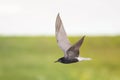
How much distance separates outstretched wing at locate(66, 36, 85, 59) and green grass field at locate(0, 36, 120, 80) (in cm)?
6

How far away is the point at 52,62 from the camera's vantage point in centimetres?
184

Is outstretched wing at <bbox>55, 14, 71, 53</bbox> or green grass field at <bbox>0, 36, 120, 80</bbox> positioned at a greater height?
outstretched wing at <bbox>55, 14, 71, 53</bbox>

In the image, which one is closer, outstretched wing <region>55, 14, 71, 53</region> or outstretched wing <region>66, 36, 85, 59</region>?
outstretched wing <region>66, 36, 85, 59</region>

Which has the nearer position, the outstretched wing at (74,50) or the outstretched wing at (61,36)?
the outstretched wing at (74,50)

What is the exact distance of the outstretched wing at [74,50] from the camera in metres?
1.70

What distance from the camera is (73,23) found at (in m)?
1.87

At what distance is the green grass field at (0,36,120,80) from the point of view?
1.84m

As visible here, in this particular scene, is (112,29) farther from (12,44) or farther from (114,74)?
(12,44)

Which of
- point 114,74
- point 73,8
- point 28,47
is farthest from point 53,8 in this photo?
point 114,74

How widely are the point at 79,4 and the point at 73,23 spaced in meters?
0.09

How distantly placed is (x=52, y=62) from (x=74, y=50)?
148 millimetres

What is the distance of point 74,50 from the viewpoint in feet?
5.72

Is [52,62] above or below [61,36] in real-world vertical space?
below

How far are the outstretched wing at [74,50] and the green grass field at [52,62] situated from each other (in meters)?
0.06
